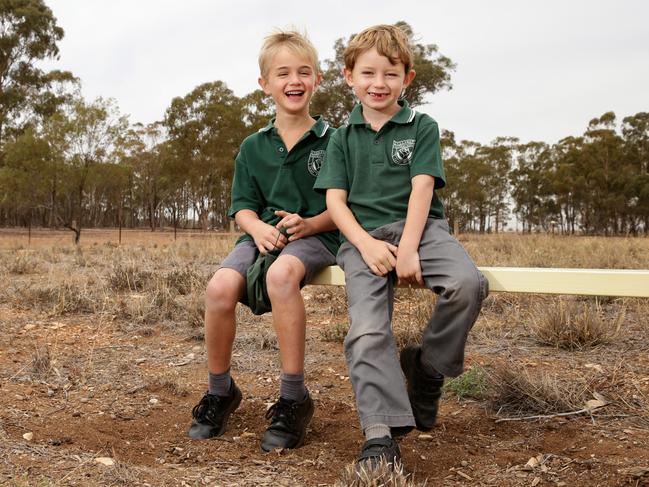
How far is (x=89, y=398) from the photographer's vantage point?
3184mm

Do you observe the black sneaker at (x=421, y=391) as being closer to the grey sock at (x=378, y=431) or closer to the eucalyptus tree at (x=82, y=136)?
Result: the grey sock at (x=378, y=431)

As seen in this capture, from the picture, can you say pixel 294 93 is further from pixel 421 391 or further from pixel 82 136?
pixel 82 136

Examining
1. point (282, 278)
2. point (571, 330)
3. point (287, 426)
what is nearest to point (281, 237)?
point (282, 278)

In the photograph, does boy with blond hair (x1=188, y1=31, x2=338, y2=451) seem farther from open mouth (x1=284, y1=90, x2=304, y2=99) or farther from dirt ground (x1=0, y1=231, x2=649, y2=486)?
dirt ground (x1=0, y1=231, x2=649, y2=486)

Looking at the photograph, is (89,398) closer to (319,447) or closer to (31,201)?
(319,447)

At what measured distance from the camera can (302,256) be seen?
2656 mm

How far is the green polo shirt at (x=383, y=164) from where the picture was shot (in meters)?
2.60

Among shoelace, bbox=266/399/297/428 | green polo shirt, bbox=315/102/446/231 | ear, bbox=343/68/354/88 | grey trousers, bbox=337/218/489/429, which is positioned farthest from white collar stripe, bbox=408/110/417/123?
shoelace, bbox=266/399/297/428

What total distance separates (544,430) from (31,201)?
107 ft

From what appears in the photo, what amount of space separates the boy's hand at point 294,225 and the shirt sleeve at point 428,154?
1.64 ft

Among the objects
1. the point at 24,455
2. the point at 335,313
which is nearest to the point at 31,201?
the point at 335,313

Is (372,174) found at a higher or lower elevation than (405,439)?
higher

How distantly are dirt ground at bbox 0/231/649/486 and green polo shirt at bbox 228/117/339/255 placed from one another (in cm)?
64

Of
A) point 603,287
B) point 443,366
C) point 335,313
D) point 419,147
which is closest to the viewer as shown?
point 603,287
